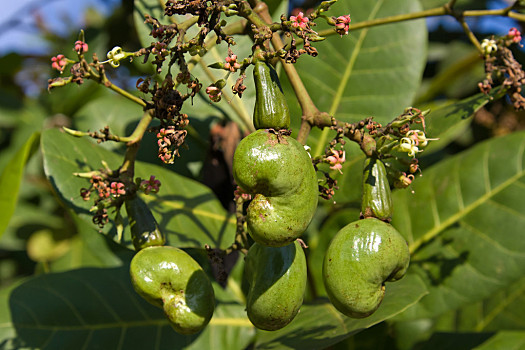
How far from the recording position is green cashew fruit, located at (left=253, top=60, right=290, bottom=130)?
1033 millimetres

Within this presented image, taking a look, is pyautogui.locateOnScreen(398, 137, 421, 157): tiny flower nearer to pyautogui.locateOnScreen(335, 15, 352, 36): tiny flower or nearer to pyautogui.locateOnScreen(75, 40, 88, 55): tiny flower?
pyautogui.locateOnScreen(335, 15, 352, 36): tiny flower

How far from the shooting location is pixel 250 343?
197 centimetres

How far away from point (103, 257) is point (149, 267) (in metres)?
1.35

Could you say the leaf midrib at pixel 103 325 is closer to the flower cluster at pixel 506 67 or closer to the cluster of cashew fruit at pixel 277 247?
the cluster of cashew fruit at pixel 277 247

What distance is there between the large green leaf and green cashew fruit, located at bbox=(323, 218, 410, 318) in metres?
0.60

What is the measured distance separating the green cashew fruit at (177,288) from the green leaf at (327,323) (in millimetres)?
343

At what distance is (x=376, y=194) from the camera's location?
1117mm

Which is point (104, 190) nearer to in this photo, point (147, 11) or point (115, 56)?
point (115, 56)

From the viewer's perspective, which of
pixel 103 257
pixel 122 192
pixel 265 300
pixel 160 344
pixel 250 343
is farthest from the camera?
pixel 103 257

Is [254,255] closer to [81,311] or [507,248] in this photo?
[81,311]

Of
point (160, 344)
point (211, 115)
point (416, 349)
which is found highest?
point (211, 115)

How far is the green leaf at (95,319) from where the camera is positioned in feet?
5.83

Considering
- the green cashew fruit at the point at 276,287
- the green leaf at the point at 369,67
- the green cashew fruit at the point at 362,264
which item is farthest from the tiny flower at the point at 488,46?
the green cashew fruit at the point at 276,287

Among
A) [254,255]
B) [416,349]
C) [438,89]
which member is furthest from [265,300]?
[438,89]
